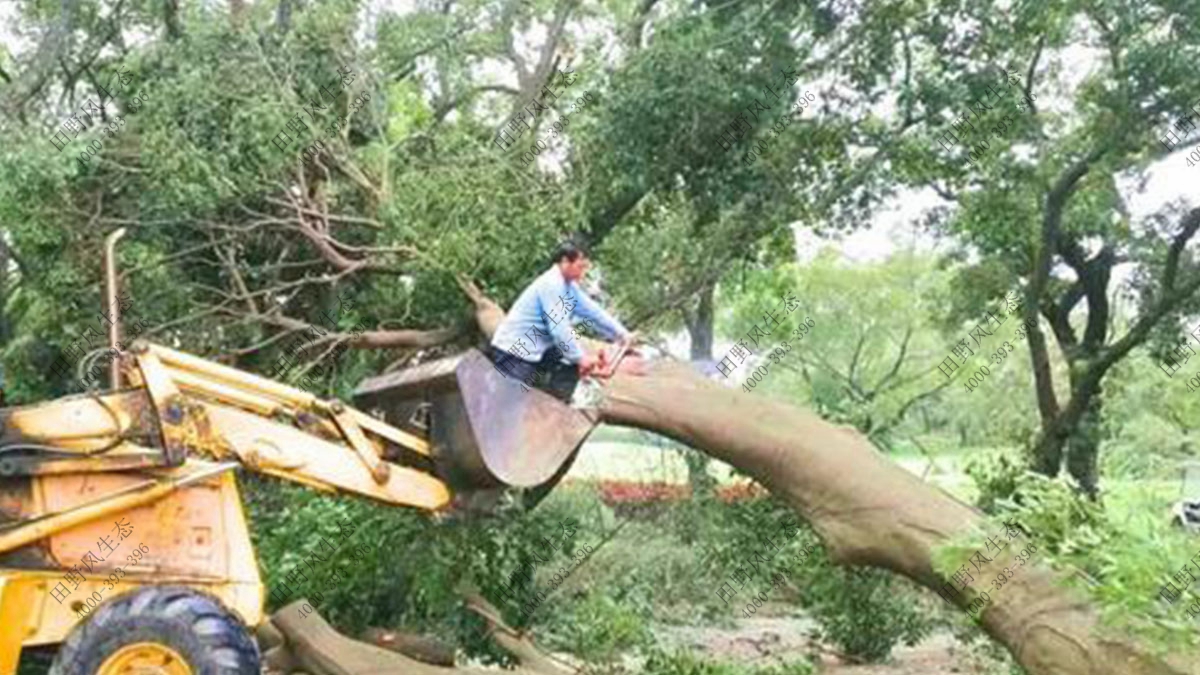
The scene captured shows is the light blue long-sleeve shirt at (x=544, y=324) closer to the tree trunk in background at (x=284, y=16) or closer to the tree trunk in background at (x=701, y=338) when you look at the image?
the tree trunk in background at (x=284, y=16)

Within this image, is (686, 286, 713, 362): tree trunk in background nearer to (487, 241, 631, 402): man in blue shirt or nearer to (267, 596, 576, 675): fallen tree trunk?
(267, 596, 576, 675): fallen tree trunk

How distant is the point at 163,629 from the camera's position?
5.77m

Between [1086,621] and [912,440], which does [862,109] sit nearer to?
[912,440]

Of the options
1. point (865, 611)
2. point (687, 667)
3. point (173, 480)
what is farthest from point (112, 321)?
point (865, 611)

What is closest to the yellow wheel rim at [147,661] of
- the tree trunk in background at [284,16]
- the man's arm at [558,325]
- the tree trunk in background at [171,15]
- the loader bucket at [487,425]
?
the loader bucket at [487,425]

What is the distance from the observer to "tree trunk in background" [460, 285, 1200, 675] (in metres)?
5.28

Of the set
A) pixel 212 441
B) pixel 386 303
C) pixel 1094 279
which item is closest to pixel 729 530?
pixel 386 303

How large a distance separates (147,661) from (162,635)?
13cm

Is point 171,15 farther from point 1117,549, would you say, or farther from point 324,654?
point 1117,549

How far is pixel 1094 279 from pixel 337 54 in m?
8.89

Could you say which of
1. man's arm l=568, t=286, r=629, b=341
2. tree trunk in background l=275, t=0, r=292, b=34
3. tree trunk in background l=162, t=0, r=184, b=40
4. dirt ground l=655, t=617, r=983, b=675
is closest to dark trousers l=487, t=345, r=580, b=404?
man's arm l=568, t=286, r=629, b=341

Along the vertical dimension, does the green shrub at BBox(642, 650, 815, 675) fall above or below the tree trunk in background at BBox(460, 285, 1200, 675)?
below

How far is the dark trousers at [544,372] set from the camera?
6805 millimetres

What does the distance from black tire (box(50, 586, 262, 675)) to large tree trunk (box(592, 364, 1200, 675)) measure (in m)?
2.47
